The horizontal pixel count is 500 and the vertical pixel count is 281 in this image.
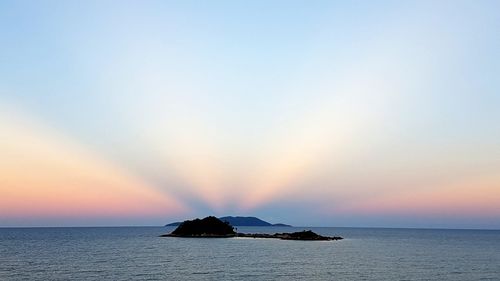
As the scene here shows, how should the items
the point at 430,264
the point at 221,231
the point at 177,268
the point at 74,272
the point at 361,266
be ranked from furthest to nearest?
the point at 221,231, the point at 430,264, the point at 361,266, the point at 177,268, the point at 74,272

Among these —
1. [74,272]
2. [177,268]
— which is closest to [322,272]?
[177,268]

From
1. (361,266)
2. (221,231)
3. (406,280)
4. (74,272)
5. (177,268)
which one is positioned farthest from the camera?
(221,231)

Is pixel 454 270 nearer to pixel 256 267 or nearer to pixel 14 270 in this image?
pixel 256 267

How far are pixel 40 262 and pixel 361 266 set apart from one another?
55.6 metres

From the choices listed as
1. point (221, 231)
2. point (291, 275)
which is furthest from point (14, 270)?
point (221, 231)

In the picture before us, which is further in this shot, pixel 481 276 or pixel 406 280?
pixel 481 276

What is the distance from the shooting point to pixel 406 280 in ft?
195

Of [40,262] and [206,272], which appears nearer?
[206,272]


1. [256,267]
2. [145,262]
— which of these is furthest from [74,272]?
[256,267]

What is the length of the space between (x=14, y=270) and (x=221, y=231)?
13236 cm

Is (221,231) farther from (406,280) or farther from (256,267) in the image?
(406,280)

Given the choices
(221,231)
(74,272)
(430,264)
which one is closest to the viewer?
(74,272)

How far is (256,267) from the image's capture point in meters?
71.5

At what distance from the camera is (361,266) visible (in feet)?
247
